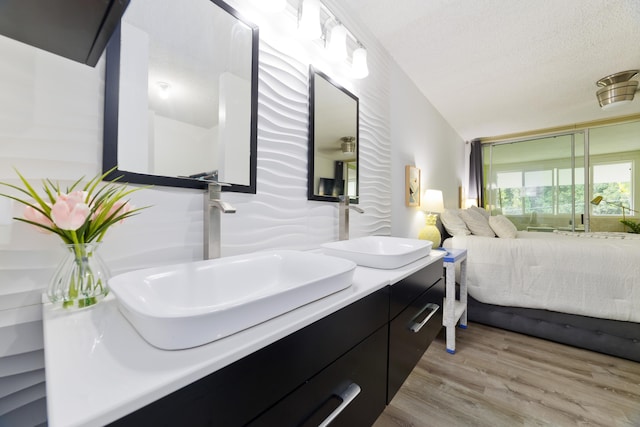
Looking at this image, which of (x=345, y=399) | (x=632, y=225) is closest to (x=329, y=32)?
(x=345, y=399)

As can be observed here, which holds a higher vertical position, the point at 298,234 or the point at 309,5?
the point at 309,5

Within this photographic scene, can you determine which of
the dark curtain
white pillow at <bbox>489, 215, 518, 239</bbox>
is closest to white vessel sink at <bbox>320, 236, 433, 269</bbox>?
white pillow at <bbox>489, 215, 518, 239</bbox>

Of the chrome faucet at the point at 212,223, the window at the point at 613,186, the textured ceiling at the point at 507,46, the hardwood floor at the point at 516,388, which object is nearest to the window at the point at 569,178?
the window at the point at 613,186

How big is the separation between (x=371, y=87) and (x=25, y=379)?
7.01 ft

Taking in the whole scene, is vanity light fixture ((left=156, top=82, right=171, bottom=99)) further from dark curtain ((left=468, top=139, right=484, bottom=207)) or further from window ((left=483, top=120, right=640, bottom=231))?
window ((left=483, top=120, right=640, bottom=231))

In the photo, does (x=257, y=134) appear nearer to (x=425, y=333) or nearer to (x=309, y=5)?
(x=309, y=5)

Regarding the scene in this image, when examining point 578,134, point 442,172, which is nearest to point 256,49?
point 442,172

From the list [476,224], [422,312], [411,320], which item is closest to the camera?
[411,320]

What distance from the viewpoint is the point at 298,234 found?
4.10 feet

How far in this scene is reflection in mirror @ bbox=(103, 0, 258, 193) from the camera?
724 mm

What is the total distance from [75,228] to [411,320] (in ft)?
3.58

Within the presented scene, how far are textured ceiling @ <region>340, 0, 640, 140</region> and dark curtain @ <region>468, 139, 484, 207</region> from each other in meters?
1.50

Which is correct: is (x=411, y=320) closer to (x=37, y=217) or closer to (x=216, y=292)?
(x=216, y=292)

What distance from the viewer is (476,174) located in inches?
186
